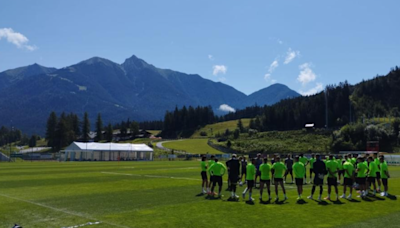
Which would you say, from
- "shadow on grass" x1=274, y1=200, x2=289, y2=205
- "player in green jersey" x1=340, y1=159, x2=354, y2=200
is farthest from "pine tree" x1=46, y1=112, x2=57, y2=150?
"player in green jersey" x1=340, y1=159, x2=354, y2=200

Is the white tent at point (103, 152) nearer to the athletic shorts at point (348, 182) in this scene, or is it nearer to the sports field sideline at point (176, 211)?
the sports field sideline at point (176, 211)

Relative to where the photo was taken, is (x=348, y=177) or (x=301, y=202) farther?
(x=348, y=177)

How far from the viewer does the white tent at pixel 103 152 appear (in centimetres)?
7619

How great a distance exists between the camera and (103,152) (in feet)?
262

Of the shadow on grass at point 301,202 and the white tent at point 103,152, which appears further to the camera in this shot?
the white tent at point 103,152

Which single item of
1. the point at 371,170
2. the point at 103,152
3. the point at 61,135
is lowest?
the point at 371,170

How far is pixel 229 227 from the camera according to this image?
11844 mm

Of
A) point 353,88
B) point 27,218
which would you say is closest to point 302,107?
point 353,88

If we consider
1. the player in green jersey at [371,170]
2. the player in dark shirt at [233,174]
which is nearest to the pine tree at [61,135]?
the player in dark shirt at [233,174]

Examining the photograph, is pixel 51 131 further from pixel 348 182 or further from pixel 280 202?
pixel 348 182

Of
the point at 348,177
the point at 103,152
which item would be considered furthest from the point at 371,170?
the point at 103,152

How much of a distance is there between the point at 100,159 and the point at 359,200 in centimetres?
6838

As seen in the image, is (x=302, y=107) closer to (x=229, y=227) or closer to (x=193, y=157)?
(x=193, y=157)

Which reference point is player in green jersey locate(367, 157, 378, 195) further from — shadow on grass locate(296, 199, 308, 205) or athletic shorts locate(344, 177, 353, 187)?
shadow on grass locate(296, 199, 308, 205)
